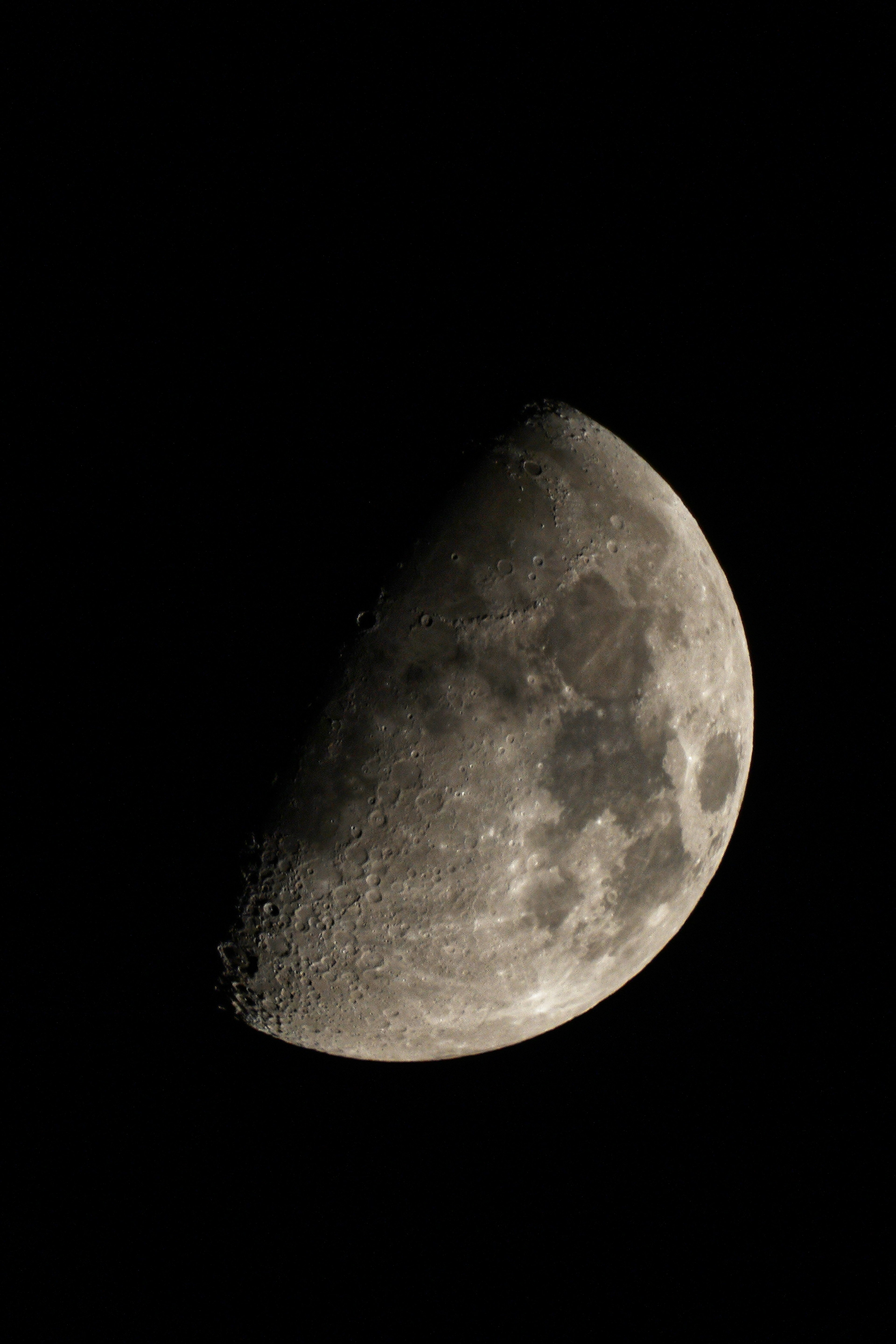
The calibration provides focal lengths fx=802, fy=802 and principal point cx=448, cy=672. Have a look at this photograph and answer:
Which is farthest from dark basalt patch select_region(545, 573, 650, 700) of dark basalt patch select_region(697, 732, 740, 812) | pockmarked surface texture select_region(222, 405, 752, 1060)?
dark basalt patch select_region(697, 732, 740, 812)

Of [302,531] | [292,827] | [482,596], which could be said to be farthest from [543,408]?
[292,827]

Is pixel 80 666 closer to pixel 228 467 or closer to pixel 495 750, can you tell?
pixel 228 467

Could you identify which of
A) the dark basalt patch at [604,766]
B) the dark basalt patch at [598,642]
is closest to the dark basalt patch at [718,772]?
the dark basalt patch at [604,766]

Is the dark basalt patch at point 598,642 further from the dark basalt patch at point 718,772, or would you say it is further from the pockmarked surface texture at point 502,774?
the dark basalt patch at point 718,772

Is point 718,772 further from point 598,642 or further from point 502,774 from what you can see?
point 502,774

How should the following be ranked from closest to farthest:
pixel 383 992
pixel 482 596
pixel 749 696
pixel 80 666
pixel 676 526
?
pixel 80 666
pixel 482 596
pixel 383 992
pixel 676 526
pixel 749 696

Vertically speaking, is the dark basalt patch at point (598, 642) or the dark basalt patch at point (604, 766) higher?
the dark basalt patch at point (598, 642)

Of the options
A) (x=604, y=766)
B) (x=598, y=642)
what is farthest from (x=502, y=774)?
(x=598, y=642)

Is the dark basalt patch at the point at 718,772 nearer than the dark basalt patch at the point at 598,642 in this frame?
No
